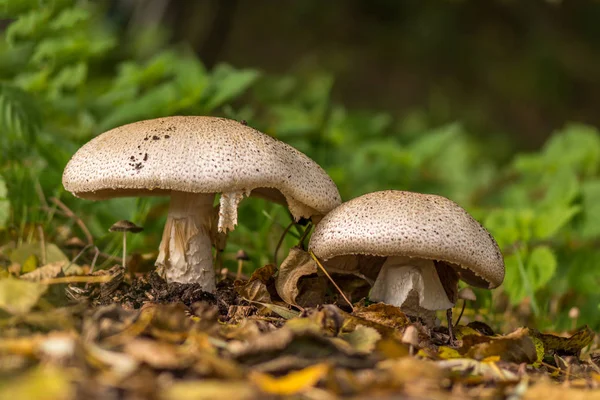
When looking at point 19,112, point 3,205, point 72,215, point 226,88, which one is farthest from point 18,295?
point 226,88

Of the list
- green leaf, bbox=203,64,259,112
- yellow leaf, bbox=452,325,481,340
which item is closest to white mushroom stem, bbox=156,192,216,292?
yellow leaf, bbox=452,325,481,340

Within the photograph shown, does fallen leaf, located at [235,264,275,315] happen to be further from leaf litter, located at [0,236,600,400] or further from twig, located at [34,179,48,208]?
twig, located at [34,179,48,208]

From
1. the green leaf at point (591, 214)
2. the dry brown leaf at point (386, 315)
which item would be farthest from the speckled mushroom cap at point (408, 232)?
the green leaf at point (591, 214)

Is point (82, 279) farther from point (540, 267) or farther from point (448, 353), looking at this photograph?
point (540, 267)

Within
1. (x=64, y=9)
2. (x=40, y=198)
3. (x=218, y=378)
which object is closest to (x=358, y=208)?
(x=218, y=378)

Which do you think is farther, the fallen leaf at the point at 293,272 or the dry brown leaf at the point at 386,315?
the fallen leaf at the point at 293,272

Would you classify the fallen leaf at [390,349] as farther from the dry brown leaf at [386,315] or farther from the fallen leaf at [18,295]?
the fallen leaf at [18,295]
